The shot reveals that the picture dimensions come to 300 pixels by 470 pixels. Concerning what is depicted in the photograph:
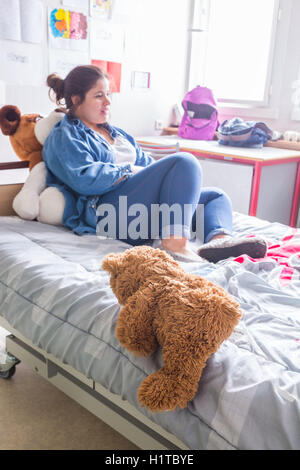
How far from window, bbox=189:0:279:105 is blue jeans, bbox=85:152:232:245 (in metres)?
1.89

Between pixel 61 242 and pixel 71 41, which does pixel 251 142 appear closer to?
pixel 71 41

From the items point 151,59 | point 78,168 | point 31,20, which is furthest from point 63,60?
point 78,168

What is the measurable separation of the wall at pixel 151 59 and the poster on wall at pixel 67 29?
303mm

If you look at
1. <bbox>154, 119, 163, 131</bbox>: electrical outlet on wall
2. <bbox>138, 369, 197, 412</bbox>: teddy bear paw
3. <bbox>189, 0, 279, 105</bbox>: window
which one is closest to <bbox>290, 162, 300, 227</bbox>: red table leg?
<bbox>189, 0, 279, 105</bbox>: window

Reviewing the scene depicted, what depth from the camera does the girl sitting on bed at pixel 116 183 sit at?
1.45 metres

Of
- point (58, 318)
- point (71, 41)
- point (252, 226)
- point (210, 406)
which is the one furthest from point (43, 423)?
point (71, 41)

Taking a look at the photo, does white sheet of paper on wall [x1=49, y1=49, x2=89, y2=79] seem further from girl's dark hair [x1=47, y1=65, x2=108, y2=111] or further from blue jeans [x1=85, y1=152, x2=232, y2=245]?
blue jeans [x1=85, y1=152, x2=232, y2=245]

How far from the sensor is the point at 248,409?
28.5 inches

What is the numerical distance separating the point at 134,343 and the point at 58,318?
0.31m

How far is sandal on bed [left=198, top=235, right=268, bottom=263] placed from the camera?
4.48ft
